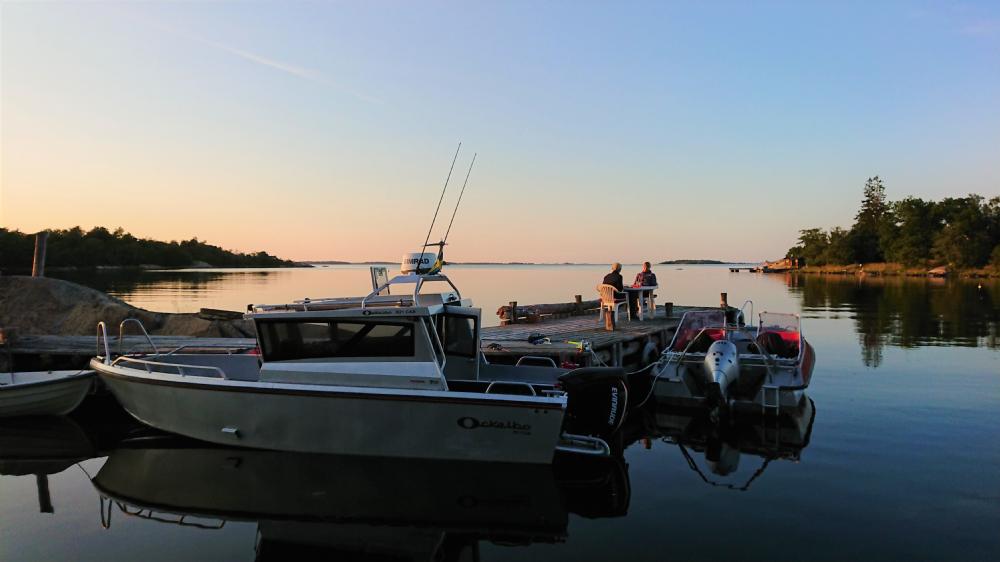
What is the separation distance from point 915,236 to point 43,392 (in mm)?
108506

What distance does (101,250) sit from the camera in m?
109

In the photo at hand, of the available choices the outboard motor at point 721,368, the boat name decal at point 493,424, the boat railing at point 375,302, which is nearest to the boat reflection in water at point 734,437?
the outboard motor at point 721,368

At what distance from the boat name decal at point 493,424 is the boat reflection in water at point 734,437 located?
2500 mm

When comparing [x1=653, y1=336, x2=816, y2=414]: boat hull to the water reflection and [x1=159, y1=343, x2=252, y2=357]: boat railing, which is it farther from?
[x1=159, y1=343, x2=252, y2=357]: boat railing

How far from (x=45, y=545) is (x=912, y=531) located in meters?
A: 8.79

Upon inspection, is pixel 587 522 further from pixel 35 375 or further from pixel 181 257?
pixel 181 257

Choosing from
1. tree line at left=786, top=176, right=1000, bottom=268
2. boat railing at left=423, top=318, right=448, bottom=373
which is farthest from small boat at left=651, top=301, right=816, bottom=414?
tree line at left=786, top=176, right=1000, bottom=268

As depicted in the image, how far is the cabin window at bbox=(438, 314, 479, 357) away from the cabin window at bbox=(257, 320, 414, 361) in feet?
2.61

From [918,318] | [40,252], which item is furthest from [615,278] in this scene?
[918,318]

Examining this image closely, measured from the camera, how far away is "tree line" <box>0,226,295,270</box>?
290 feet

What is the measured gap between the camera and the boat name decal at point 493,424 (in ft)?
27.3

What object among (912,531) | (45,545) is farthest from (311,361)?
(912,531)

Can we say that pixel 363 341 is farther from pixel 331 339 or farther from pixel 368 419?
pixel 368 419

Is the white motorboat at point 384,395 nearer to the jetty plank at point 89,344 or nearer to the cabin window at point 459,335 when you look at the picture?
the cabin window at point 459,335
